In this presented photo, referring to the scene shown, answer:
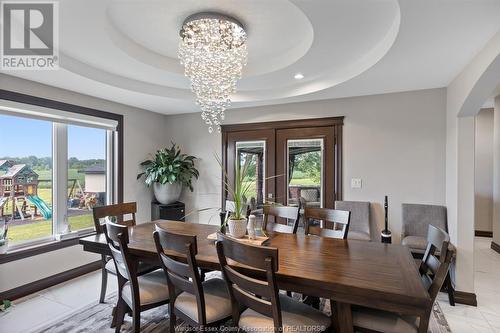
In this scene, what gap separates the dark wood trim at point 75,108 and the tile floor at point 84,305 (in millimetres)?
1414

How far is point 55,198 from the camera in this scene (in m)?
3.55

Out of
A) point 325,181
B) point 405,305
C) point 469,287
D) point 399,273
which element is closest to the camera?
point 405,305

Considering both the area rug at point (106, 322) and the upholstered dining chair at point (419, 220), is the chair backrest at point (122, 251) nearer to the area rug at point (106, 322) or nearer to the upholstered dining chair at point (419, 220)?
the area rug at point (106, 322)

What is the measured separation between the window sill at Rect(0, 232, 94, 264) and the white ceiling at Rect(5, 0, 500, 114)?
6.27ft

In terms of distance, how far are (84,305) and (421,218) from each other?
394 centimetres

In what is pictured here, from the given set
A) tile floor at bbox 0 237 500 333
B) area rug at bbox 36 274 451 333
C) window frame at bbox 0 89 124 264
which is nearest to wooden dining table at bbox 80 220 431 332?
area rug at bbox 36 274 451 333

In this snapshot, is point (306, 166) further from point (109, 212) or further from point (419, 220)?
point (109, 212)

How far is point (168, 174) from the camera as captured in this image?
4520 millimetres

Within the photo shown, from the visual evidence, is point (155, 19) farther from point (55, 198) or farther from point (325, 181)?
point (325, 181)

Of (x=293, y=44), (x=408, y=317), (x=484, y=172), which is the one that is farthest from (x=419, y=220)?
(x=484, y=172)

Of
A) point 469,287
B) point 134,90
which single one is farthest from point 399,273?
point 134,90

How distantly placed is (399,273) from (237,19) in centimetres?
218

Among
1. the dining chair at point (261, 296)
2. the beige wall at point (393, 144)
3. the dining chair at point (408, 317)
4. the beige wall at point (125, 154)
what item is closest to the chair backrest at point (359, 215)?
the beige wall at point (393, 144)

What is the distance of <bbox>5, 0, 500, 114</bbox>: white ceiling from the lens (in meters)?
1.97
